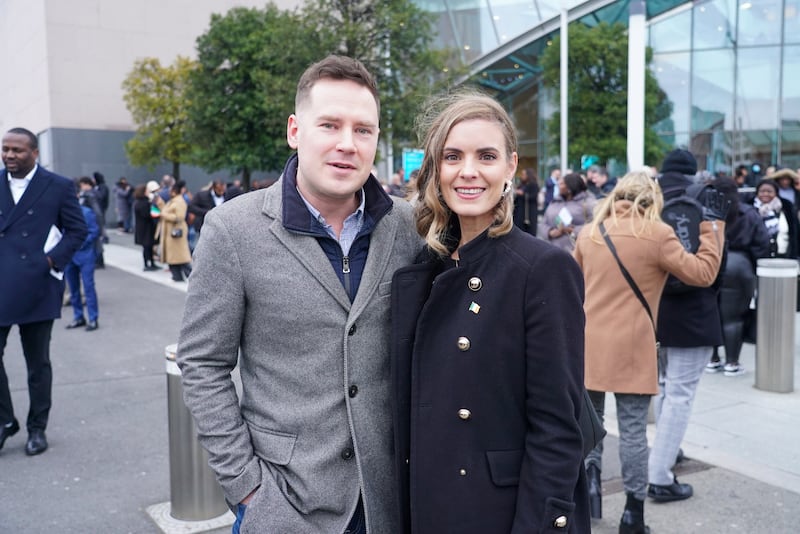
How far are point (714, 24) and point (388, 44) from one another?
19146 mm

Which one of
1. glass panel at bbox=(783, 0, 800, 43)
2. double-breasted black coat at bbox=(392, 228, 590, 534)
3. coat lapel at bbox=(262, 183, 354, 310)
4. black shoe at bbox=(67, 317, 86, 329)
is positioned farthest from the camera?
glass panel at bbox=(783, 0, 800, 43)

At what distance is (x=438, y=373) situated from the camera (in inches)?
84.1

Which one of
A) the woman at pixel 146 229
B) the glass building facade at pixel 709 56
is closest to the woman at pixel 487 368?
the woman at pixel 146 229

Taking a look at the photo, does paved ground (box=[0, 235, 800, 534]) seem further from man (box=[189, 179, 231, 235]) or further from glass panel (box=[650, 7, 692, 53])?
glass panel (box=[650, 7, 692, 53])

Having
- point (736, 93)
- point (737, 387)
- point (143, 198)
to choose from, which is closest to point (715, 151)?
point (736, 93)

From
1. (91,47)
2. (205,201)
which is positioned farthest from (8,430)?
(91,47)

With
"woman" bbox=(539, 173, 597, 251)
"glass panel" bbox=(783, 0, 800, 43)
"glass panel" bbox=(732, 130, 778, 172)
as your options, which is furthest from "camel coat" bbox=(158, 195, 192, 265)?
"glass panel" bbox=(783, 0, 800, 43)

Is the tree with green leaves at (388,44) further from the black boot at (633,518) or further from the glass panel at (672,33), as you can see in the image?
the glass panel at (672,33)

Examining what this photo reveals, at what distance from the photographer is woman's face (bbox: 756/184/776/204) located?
9.88 m

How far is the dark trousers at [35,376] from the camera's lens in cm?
535

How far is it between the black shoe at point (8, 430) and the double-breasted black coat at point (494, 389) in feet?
14.0

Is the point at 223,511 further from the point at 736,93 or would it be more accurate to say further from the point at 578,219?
the point at 736,93

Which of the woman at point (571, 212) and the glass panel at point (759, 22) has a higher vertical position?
the glass panel at point (759, 22)

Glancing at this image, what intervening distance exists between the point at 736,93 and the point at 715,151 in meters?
2.38
